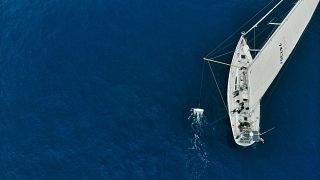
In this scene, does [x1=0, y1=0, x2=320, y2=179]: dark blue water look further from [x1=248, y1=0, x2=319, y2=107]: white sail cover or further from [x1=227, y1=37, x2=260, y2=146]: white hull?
[x1=248, y1=0, x2=319, y2=107]: white sail cover

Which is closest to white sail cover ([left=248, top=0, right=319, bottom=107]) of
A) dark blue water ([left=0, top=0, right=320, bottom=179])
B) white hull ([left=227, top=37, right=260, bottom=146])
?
white hull ([left=227, top=37, right=260, bottom=146])

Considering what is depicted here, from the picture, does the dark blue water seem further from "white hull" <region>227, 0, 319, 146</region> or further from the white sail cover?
the white sail cover

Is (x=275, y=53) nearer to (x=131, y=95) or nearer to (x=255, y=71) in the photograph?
(x=255, y=71)

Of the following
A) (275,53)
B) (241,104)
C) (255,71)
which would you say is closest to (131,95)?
(241,104)

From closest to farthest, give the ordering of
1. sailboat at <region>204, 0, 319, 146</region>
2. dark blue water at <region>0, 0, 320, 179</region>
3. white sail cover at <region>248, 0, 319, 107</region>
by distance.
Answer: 1. white sail cover at <region>248, 0, 319, 107</region>
2. sailboat at <region>204, 0, 319, 146</region>
3. dark blue water at <region>0, 0, 320, 179</region>

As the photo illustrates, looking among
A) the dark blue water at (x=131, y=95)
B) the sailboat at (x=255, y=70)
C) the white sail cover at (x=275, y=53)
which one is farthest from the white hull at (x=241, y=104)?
the dark blue water at (x=131, y=95)

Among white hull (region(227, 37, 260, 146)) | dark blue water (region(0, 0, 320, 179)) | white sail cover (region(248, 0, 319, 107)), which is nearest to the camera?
white sail cover (region(248, 0, 319, 107))

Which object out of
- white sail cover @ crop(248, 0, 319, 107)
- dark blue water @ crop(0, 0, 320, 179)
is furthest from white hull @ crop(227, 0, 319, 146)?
dark blue water @ crop(0, 0, 320, 179)

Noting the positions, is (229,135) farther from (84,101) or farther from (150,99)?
(84,101)

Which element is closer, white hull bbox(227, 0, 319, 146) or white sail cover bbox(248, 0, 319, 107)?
white sail cover bbox(248, 0, 319, 107)

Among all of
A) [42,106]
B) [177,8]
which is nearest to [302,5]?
[177,8]
